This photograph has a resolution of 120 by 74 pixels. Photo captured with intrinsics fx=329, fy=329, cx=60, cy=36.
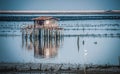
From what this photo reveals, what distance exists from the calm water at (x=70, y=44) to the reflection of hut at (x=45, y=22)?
0.12m

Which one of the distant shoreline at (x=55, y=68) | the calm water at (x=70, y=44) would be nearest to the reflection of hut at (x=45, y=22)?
the calm water at (x=70, y=44)

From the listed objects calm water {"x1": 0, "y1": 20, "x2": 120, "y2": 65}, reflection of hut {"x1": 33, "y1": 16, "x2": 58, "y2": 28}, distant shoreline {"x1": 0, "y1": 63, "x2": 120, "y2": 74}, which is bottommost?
distant shoreline {"x1": 0, "y1": 63, "x2": 120, "y2": 74}

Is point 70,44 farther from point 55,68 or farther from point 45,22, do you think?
point 45,22

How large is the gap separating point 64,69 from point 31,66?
2.40ft

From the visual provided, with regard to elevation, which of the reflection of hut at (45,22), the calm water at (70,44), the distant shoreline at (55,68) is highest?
the reflection of hut at (45,22)

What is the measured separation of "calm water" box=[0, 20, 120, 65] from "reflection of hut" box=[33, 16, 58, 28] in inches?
4.7

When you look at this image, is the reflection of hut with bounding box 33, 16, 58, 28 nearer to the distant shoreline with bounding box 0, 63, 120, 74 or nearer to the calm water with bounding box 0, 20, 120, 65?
the calm water with bounding box 0, 20, 120, 65

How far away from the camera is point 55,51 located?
7.20 meters

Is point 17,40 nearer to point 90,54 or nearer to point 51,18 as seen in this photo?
point 51,18

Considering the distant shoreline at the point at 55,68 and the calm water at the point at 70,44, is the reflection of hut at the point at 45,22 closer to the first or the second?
the calm water at the point at 70,44

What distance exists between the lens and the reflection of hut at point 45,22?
7.26 meters

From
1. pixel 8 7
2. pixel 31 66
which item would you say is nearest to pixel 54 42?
pixel 31 66

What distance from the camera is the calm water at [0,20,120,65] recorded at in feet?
23.4

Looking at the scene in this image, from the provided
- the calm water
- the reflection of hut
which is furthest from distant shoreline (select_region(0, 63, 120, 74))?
the reflection of hut
